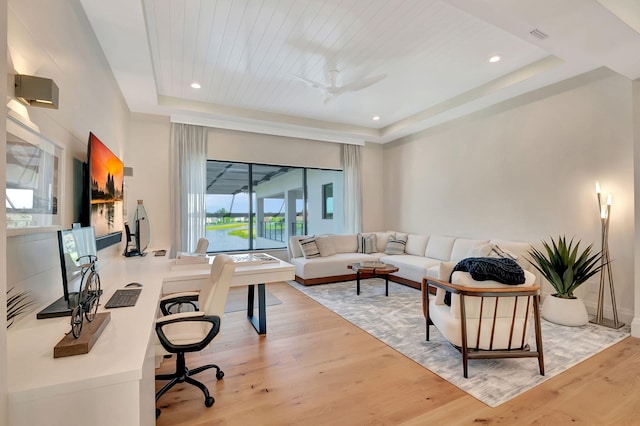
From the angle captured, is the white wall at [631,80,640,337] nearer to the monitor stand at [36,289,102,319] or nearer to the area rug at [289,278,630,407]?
the area rug at [289,278,630,407]

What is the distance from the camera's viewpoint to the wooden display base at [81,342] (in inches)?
41.6

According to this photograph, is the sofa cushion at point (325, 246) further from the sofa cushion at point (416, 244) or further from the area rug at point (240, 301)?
the sofa cushion at point (416, 244)

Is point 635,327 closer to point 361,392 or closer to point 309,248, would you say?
point 361,392

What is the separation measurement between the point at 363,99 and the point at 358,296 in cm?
312

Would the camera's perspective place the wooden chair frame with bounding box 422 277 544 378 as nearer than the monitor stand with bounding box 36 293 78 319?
No

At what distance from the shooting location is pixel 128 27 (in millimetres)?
2453

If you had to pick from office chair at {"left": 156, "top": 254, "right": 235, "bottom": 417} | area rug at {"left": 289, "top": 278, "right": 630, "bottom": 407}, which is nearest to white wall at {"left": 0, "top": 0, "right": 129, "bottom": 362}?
office chair at {"left": 156, "top": 254, "right": 235, "bottom": 417}

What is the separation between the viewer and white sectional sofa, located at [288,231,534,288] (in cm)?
434

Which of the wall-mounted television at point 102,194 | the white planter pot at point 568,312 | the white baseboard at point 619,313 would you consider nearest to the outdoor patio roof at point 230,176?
the wall-mounted television at point 102,194

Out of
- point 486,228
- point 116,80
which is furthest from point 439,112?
point 116,80

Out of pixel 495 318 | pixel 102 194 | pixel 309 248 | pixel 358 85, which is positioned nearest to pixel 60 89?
pixel 102 194

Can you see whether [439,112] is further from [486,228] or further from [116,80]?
[116,80]

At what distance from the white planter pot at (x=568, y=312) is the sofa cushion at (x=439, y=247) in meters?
1.74

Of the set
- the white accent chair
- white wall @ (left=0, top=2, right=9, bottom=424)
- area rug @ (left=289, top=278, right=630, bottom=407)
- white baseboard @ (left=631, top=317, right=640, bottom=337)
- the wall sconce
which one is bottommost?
area rug @ (left=289, top=278, right=630, bottom=407)
